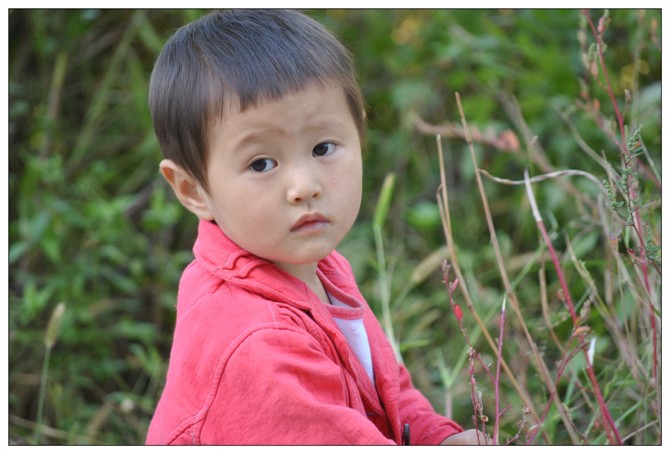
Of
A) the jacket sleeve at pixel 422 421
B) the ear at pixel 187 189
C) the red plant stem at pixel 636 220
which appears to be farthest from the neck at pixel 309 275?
the red plant stem at pixel 636 220

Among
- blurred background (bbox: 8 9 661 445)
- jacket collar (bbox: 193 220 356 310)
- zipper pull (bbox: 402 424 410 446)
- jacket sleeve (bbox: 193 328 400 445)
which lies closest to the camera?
jacket sleeve (bbox: 193 328 400 445)

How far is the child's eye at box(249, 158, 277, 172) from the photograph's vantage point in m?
1.14

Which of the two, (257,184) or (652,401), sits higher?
(257,184)

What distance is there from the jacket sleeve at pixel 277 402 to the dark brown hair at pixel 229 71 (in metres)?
0.25

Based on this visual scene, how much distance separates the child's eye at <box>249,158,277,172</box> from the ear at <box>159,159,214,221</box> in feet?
0.37

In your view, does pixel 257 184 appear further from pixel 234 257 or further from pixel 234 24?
pixel 234 24

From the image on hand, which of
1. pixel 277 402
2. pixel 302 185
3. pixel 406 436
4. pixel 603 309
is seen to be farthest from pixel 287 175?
pixel 603 309

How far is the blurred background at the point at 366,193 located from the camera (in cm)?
217

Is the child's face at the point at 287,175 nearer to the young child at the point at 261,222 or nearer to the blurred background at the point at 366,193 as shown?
the young child at the point at 261,222

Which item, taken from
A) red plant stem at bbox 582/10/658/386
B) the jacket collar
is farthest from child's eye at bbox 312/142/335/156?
red plant stem at bbox 582/10/658/386

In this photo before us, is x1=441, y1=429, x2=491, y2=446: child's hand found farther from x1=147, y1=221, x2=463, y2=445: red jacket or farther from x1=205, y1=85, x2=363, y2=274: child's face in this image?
x1=205, y1=85, x2=363, y2=274: child's face

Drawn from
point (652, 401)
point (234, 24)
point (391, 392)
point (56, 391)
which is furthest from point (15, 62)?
point (652, 401)
